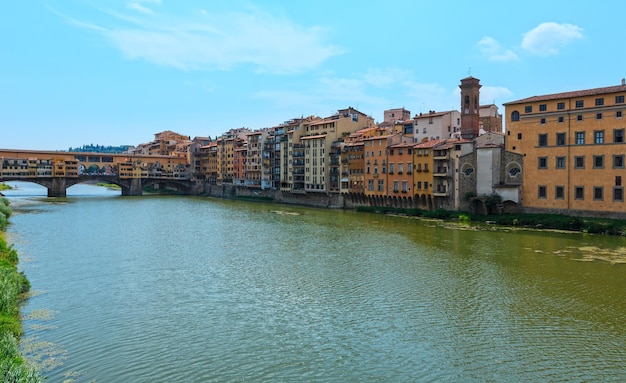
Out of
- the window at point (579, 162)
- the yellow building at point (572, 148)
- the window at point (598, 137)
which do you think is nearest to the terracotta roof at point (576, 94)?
the yellow building at point (572, 148)

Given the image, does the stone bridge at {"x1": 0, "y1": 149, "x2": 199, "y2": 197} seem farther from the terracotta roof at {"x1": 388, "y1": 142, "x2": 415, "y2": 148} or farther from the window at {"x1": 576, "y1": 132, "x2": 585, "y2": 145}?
the window at {"x1": 576, "y1": 132, "x2": 585, "y2": 145}

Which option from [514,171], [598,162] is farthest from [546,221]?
[514,171]

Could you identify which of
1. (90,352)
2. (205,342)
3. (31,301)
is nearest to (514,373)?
(205,342)

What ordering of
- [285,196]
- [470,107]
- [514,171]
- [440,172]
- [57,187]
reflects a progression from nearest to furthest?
[514,171] < [440,172] < [470,107] < [285,196] < [57,187]

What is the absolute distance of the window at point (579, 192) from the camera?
36.7 meters

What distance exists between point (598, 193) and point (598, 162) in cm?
243

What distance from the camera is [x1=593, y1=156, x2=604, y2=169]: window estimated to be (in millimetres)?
35834

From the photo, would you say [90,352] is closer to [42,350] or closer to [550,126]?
[42,350]

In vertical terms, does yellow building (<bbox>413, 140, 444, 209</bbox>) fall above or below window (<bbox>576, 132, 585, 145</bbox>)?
below

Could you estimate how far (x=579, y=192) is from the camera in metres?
36.9

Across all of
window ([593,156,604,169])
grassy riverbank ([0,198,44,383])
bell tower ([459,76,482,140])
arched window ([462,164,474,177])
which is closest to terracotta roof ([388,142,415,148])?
bell tower ([459,76,482,140])

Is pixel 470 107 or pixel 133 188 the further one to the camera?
pixel 133 188

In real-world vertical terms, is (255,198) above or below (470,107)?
below

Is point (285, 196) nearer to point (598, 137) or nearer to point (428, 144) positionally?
point (428, 144)
